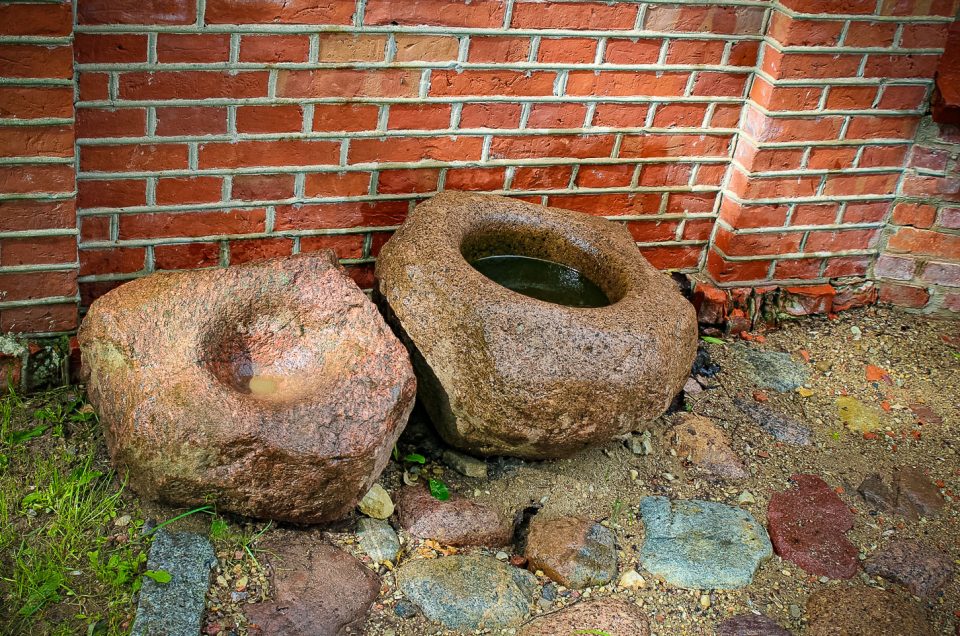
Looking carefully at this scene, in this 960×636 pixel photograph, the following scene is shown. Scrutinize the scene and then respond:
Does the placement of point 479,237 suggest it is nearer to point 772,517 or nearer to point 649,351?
point 649,351

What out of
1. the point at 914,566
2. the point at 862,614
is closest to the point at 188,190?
the point at 862,614

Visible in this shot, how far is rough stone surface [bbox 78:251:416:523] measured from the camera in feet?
7.16

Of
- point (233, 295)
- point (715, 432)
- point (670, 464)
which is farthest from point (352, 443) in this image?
point (715, 432)

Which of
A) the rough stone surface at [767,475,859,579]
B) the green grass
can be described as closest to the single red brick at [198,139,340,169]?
the green grass

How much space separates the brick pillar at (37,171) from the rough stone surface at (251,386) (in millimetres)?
239

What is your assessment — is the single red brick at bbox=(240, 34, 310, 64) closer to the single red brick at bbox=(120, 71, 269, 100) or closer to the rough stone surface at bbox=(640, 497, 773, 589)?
the single red brick at bbox=(120, 71, 269, 100)

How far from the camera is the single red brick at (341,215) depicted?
286 cm

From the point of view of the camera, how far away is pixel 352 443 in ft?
7.31

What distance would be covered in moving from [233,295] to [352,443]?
516 mm

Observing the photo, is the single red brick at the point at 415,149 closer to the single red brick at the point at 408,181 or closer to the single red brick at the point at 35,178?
the single red brick at the point at 408,181

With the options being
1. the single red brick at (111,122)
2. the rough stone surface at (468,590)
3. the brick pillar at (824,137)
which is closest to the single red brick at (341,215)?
the single red brick at (111,122)

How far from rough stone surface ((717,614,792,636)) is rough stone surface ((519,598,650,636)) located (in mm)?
198

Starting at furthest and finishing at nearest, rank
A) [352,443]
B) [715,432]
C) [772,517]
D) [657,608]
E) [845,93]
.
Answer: [845,93] → [715,432] → [772,517] → [657,608] → [352,443]

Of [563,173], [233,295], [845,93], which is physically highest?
[845,93]
